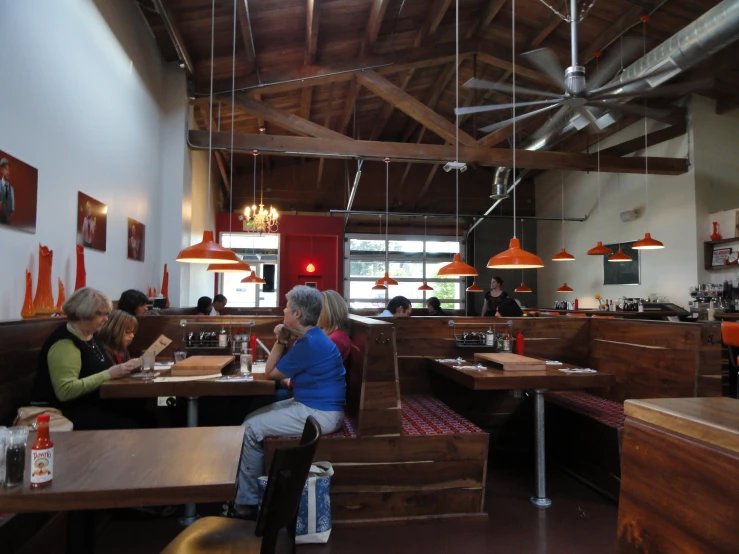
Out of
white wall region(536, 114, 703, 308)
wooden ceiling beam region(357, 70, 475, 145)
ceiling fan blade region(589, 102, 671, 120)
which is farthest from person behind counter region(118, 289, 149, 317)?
white wall region(536, 114, 703, 308)

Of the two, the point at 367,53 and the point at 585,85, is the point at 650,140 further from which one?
the point at 585,85

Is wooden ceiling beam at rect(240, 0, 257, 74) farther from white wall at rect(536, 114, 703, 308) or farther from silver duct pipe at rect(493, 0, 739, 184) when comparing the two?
white wall at rect(536, 114, 703, 308)

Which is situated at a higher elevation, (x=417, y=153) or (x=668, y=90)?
(x=417, y=153)

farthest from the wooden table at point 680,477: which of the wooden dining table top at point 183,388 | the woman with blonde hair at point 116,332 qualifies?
the woman with blonde hair at point 116,332

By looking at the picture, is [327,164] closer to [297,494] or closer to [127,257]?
[127,257]

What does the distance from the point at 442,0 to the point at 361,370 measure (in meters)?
5.81

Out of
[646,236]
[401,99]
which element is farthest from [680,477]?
[401,99]

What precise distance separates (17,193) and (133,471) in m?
2.42

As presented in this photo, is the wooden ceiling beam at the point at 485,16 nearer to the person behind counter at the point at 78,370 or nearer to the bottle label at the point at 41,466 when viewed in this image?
the person behind counter at the point at 78,370

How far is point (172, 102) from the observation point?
22.7ft

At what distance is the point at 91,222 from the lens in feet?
14.3

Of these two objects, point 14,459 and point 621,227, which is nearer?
point 14,459

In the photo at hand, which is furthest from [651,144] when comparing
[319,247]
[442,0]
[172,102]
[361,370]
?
[361,370]

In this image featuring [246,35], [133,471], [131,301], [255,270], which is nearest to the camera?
[133,471]
